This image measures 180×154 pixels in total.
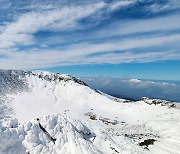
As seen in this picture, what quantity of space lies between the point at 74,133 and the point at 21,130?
9.28m

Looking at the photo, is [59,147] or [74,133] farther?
[74,133]

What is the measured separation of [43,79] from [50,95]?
20398 mm

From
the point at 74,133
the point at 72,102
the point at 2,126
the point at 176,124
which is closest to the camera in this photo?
the point at 2,126

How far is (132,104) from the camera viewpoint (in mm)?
116062

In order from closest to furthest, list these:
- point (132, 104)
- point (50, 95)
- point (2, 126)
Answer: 1. point (2, 126)
2. point (132, 104)
3. point (50, 95)

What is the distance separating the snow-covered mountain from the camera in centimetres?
4612

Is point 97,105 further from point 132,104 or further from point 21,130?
point 21,130

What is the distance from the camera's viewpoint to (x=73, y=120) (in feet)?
180

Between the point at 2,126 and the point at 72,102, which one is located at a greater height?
the point at 2,126

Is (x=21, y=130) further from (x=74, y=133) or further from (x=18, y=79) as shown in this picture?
(x=18, y=79)

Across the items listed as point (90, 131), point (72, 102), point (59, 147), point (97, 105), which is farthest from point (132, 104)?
point (59, 147)

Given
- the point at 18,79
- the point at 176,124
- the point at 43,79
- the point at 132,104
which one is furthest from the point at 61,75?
the point at 176,124

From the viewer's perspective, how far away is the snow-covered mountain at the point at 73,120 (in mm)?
46125

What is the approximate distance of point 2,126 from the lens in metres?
44.9
